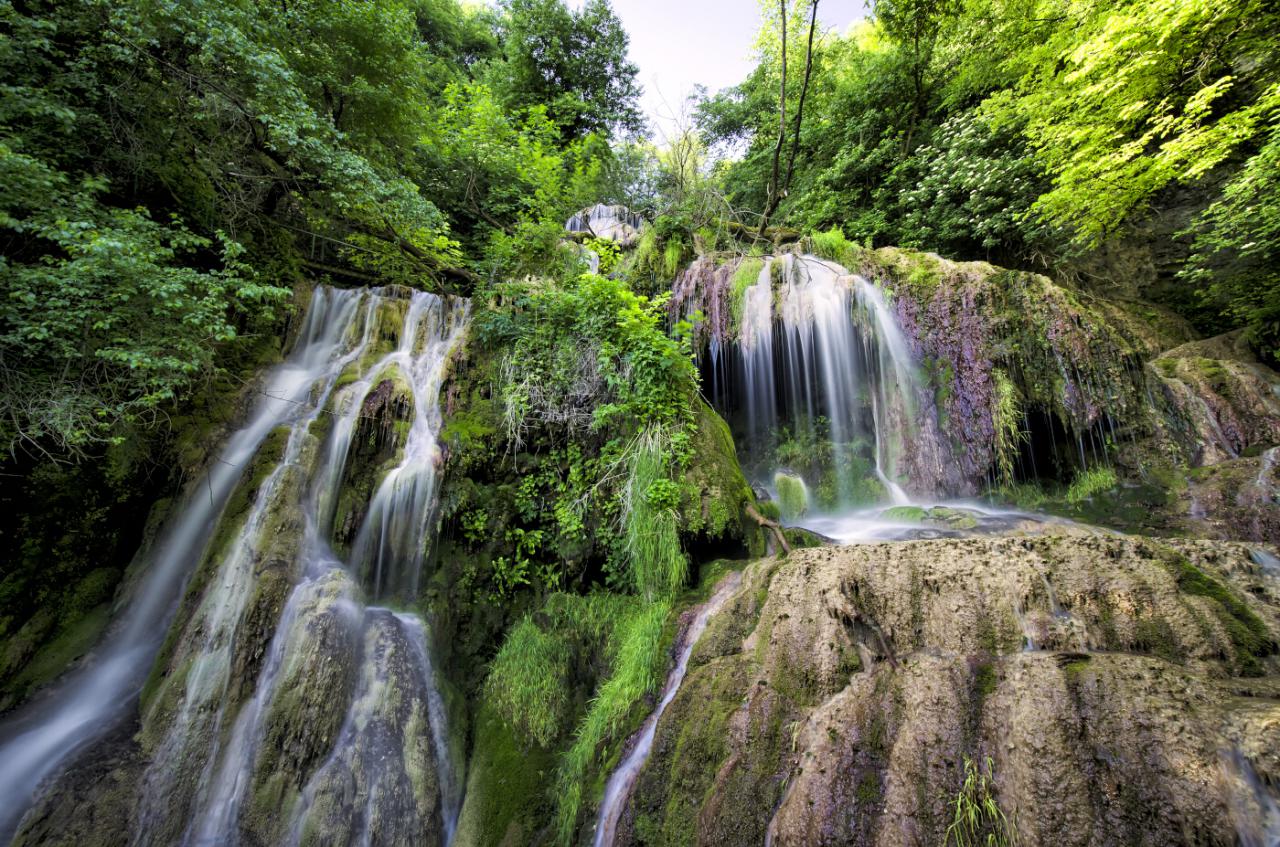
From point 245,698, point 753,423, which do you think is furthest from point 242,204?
point 753,423

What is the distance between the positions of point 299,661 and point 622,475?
300cm

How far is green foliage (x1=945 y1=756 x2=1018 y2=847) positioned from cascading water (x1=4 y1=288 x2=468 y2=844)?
3.40 meters

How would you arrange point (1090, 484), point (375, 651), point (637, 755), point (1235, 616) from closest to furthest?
point (1235, 616), point (637, 755), point (375, 651), point (1090, 484)

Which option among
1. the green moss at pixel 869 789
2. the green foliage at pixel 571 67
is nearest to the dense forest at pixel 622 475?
the green moss at pixel 869 789

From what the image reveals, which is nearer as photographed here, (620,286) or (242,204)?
(620,286)

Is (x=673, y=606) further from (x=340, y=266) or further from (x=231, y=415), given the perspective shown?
(x=340, y=266)

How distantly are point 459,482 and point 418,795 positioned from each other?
2.54 meters

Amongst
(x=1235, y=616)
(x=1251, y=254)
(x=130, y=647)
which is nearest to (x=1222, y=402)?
(x=1251, y=254)

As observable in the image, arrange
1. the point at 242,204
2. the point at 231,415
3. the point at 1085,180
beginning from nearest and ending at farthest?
the point at 231,415 < the point at 242,204 < the point at 1085,180

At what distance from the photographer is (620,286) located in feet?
17.1

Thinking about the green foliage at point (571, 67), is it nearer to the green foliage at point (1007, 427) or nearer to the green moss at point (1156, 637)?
the green foliage at point (1007, 427)

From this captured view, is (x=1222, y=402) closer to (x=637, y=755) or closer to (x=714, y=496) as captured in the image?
(x=714, y=496)

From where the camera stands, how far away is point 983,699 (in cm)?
207

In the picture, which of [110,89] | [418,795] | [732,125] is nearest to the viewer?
[418,795]
